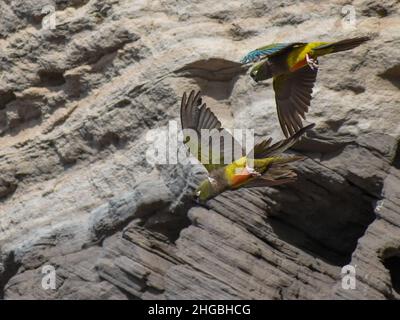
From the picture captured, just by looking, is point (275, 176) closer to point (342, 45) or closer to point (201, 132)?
point (201, 132)

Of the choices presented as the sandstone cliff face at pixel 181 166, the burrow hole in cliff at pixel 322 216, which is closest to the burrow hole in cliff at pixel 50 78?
the sandstone cliff face at pixel 181 166

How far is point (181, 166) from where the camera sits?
10.4 m

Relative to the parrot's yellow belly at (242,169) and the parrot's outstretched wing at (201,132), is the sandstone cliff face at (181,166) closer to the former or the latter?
the parrot's outstretched wing at (201,132)

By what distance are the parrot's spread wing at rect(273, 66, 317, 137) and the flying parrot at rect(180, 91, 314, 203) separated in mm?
282

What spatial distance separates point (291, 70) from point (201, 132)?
2.14 feet

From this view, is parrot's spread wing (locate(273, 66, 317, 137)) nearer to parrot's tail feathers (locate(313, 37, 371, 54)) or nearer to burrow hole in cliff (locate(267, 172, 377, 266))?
parrot's tail feathers (locate(313, 37, 371, 54))

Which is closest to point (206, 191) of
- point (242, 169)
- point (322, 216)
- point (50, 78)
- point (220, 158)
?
point (220, 158)

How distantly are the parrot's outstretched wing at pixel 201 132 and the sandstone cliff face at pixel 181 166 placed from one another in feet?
3.45

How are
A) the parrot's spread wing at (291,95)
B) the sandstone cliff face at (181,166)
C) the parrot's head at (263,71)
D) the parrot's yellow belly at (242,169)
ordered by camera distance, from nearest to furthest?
the parrot's yellow belly at (242,169) → the parrot's head at (263,71) → the parrot's spread wing at (291,95) → the sandstone cliff face at (181,166)

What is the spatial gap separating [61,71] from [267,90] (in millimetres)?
1915

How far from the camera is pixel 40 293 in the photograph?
1048 cm

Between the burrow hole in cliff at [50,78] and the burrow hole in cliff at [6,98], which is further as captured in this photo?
the burrow hole in cliff at [6,98]

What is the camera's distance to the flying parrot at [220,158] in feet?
28.3

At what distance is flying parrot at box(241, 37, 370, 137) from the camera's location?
8992 millimetres
